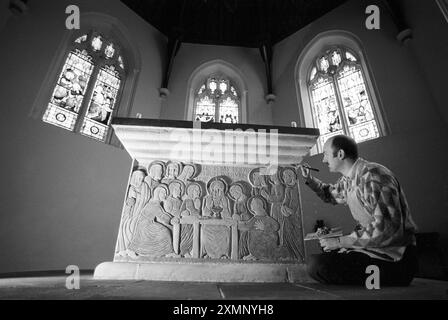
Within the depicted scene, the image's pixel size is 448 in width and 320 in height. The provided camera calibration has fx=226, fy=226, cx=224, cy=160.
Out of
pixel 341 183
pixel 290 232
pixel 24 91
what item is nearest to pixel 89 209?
pixel 24 91

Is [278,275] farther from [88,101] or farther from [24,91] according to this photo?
[88,101]

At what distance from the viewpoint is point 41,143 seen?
399 cm

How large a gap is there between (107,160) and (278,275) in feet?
14.3

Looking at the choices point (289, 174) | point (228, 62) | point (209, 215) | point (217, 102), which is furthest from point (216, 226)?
point (228, 62)

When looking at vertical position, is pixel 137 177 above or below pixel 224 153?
below

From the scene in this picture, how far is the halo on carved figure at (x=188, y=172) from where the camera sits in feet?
5.35

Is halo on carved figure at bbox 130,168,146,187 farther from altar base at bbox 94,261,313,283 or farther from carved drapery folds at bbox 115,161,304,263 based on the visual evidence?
altar base at bbox 94,261,313,283

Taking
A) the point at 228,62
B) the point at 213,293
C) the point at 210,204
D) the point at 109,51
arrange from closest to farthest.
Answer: the point at 213,293, the point at 210,204, the point at 109,51, the point at 228,62

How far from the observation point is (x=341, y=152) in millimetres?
1334

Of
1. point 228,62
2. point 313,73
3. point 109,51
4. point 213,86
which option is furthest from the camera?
point 228,62

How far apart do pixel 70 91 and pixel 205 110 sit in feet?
10.6

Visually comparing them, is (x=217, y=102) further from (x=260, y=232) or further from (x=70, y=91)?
(x=260, y=232)

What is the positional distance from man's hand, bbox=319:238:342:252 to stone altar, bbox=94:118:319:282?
291 mm

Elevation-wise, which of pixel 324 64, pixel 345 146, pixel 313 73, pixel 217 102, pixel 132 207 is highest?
pixel 324 64
